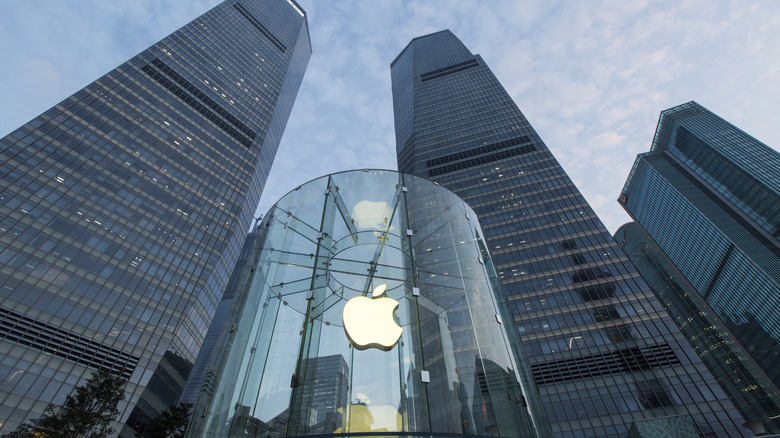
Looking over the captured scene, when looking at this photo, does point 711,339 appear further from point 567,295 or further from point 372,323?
point 372,323

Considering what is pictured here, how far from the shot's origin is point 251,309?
5.02 m

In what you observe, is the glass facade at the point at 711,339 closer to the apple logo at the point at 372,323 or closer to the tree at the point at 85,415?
the apple logo at the point at 372,323

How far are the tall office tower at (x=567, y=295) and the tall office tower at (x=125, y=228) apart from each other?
1295 inches

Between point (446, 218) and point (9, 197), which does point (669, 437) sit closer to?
point (446, 218)

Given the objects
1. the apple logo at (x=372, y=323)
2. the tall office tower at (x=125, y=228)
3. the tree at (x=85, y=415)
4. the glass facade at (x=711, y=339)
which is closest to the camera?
the apple logo at (x=372, y=323)

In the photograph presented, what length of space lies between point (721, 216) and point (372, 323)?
4074 inches

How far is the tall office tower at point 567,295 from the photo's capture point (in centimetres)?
3550

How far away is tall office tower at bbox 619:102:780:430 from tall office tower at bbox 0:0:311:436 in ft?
280

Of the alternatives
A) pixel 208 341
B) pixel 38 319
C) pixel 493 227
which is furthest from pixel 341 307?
pixel 208 341

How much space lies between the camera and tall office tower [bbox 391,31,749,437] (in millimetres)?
35500

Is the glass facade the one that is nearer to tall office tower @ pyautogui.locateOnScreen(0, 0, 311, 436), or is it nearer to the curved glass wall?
the curved glass wall

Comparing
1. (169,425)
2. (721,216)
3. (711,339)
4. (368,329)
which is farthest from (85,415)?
(711,339)

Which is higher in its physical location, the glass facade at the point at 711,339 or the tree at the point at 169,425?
the glass facade at the point at 711,339

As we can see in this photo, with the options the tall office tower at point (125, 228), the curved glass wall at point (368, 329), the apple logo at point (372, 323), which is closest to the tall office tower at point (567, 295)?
the curved glass wall at point (368, 329)
